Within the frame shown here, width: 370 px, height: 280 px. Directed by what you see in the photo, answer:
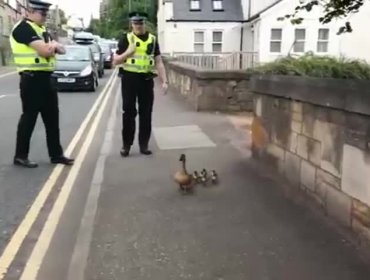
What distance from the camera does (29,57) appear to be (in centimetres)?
707

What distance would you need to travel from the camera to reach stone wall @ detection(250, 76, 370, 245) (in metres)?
4.38

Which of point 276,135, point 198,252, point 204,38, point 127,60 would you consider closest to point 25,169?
point 127,60

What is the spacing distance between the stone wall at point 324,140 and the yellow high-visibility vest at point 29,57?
2.65 meters

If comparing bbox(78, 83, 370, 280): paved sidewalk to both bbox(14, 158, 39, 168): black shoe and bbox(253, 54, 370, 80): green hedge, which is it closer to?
bbox(14, 158, 39, 168): black shoe

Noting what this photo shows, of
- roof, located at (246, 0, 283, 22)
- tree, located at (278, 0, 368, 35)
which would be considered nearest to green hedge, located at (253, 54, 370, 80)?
tree, located at (278, 0, 368, 35)

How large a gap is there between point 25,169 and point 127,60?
1.90 metres

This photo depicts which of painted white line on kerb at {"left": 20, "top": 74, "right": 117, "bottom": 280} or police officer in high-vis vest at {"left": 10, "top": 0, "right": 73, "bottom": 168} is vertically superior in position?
police officer in high-vis vest at {"left": 10, "top": 0, "right": 73, "bottom": 168}

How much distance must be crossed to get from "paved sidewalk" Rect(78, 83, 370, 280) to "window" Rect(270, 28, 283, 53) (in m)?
28.4

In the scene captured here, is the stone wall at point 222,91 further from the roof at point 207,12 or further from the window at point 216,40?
the roof at point 207,12

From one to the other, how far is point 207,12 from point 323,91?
122 feet

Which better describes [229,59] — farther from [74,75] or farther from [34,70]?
[34,70]

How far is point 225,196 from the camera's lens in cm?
594

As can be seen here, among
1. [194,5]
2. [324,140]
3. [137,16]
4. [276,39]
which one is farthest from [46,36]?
[194,5]

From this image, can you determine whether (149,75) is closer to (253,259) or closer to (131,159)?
(131,159)
